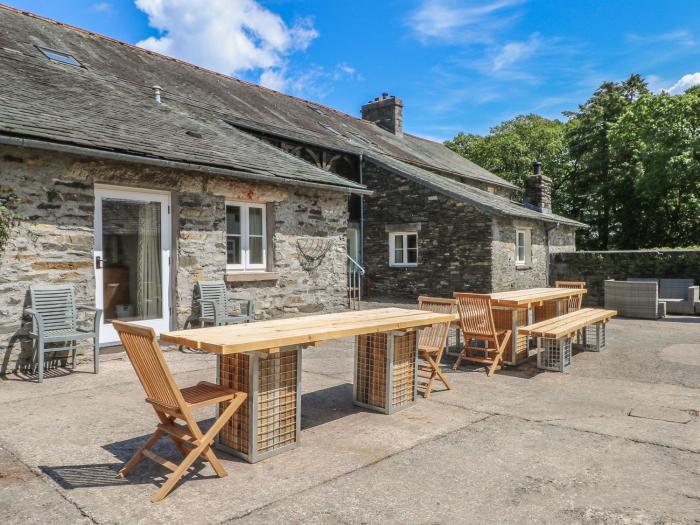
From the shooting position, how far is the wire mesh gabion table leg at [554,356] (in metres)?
6.54

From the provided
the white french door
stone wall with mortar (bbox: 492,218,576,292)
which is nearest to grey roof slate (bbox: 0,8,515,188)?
the white french door

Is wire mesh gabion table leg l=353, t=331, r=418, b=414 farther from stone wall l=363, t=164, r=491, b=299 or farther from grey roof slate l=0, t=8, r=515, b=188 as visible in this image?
stone wall l=363, t=164, r=491, b=299

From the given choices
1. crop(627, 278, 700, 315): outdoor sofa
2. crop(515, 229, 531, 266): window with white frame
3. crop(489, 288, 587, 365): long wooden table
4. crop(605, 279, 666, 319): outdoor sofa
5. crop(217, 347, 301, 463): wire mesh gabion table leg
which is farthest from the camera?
crop(515, 229, 531, 266): window with white frame

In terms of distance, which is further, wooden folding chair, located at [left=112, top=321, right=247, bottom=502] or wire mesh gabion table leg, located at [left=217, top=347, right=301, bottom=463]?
wire mesh gabion table leg, located at [left=217, top=347, right=301, bottom=463]

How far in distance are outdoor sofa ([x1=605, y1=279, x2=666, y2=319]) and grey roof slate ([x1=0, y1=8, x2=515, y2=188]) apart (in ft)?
26.1

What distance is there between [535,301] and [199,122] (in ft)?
23.8

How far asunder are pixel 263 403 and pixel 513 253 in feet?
43.2

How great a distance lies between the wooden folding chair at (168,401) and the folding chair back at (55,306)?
3.49 m

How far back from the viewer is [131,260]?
7.53 m

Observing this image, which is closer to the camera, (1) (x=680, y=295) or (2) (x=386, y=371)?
(2) (x=386, y=371)

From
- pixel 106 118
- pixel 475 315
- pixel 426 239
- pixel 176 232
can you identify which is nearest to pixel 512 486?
pixel 475 315

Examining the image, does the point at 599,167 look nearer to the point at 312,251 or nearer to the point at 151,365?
the point at 312,251

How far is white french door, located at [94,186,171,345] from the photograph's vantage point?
7.11 meters

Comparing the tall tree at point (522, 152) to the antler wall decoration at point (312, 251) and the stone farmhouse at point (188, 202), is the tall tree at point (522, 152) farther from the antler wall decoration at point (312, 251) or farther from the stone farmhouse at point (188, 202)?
the antler wall decoration at point (312, 251)
